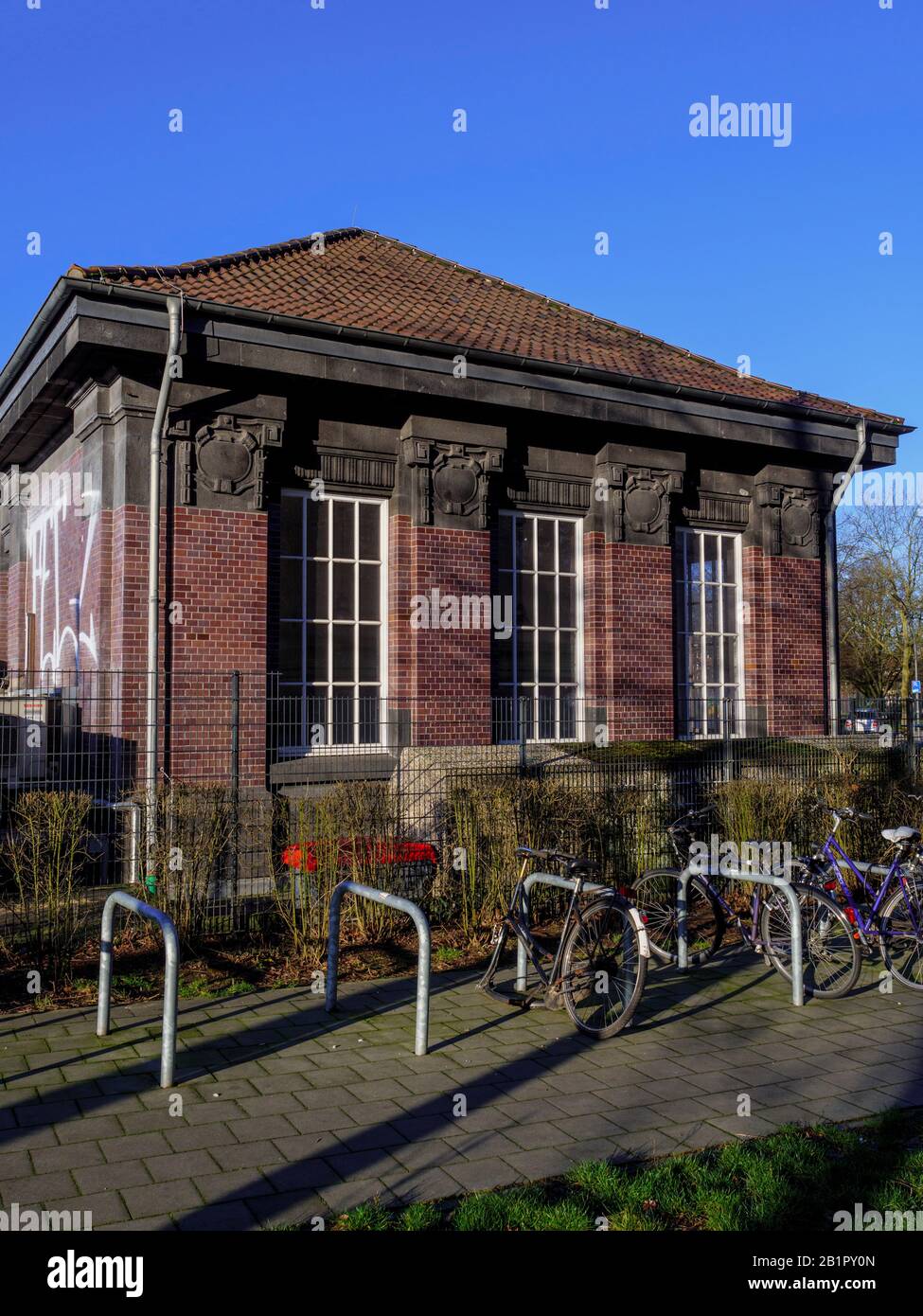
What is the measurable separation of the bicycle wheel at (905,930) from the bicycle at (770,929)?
29cm

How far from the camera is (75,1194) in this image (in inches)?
159

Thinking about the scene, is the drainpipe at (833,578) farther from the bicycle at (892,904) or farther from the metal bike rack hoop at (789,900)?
the metal bike rack hoop at (789,900)

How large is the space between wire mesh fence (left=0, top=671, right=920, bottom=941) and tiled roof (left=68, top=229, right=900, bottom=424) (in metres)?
4.34

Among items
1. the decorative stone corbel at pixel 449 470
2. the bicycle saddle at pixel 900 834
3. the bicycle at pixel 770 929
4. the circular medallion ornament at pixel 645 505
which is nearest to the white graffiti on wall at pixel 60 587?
the decorative stone corbel at pixel 449 470

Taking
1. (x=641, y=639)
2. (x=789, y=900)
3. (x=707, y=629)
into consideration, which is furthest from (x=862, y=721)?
(x=789, y=900)

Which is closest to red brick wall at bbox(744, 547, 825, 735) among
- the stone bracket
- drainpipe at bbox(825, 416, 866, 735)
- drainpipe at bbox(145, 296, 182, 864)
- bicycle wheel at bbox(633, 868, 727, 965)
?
drainpipe at bbox(825, 416, 866, 735)

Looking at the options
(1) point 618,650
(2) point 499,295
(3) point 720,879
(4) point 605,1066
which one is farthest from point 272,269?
(4) point 605,1066

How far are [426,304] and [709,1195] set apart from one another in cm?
1238

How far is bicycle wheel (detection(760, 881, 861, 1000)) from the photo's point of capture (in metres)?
7.22

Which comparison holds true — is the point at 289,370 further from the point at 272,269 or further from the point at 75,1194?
the point at 75,1194

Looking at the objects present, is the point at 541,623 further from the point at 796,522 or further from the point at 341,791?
the point at 341,791

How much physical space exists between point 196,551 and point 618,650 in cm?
581

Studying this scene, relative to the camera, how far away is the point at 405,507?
13023 millimetres

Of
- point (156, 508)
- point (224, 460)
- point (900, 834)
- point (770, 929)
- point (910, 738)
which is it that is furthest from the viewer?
point (910, 738)
